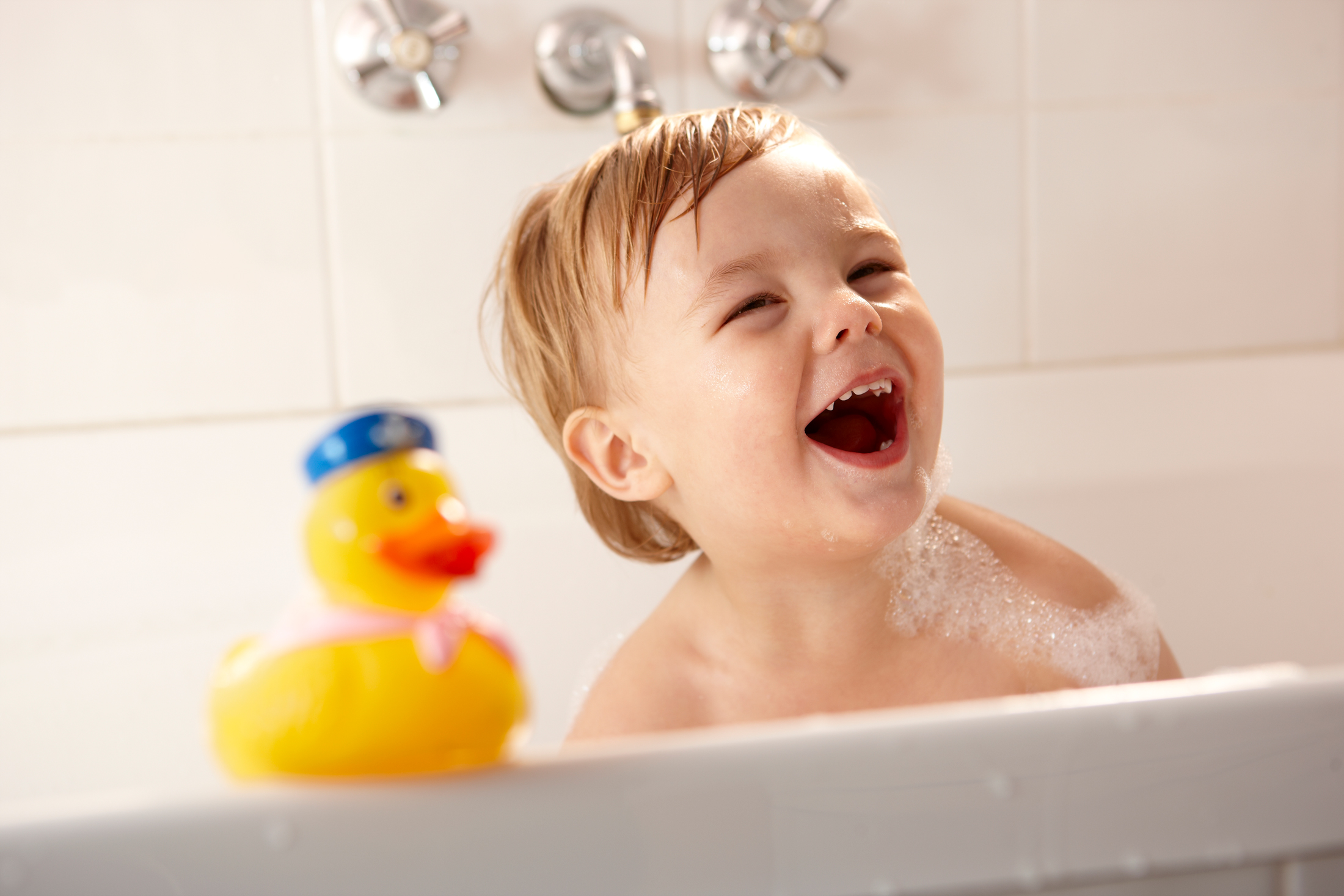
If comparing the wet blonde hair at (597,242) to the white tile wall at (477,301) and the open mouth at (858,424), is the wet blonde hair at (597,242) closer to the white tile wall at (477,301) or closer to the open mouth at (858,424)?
the open mouth at (858,424)

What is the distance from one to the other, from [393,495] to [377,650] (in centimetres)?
5

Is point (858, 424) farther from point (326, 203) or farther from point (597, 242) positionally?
point (326, 203)

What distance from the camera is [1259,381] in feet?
4.65

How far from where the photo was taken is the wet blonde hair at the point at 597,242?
0.86 meters

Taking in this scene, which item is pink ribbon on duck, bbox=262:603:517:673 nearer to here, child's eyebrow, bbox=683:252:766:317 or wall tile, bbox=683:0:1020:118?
child's eyebrow, bbox=683:252:766:317

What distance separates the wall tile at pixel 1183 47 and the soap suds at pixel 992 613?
0.67 metres

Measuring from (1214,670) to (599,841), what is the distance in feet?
3.67

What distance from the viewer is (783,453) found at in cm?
82

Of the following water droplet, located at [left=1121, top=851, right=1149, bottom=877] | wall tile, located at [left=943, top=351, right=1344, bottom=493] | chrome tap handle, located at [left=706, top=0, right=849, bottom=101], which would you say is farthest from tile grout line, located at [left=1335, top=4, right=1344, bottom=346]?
water droplet, located at [left=1121, top=851, right=1149, bottom=877]

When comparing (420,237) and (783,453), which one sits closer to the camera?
(783,453)

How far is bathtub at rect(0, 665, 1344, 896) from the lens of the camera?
0.39m

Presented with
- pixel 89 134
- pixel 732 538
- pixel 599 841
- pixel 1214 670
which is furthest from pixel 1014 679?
pixel 89 134

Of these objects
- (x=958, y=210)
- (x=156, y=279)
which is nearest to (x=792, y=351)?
(x=958, y=210)

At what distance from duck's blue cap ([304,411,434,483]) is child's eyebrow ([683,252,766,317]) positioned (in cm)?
42
